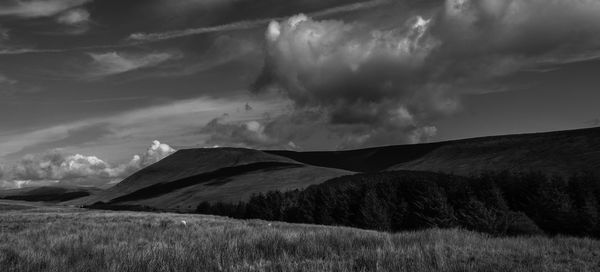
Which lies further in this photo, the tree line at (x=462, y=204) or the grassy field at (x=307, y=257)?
the tree line at (x=462, y=204)

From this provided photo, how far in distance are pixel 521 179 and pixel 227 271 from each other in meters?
126

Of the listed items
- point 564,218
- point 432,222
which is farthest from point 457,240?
point 564,218

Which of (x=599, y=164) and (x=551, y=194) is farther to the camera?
(x=599, y=164)

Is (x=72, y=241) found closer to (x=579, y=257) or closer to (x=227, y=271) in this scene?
(x=227, y=271)

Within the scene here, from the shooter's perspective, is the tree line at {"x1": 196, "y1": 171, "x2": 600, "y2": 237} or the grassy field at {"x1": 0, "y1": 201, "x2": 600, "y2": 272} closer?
the grassy field at {"x1": 0, "y1": 201, "x2": 600, "y2": 272}

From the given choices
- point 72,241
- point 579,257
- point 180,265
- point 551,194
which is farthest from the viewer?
point 551,194

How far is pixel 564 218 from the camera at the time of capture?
8762 cm

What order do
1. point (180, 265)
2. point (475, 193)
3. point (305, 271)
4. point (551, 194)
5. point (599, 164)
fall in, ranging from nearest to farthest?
point (305, 271)
point (180, 265)
point (551, 194)
point (475, 193)
point (599, 164)

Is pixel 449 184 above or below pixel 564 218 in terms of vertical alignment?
above

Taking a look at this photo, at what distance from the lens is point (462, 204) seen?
10531 cm

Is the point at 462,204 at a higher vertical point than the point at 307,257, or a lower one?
lower

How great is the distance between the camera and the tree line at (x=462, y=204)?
3300 inches

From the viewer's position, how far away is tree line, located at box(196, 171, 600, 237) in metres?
83.8

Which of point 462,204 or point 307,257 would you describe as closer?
point 307,257
